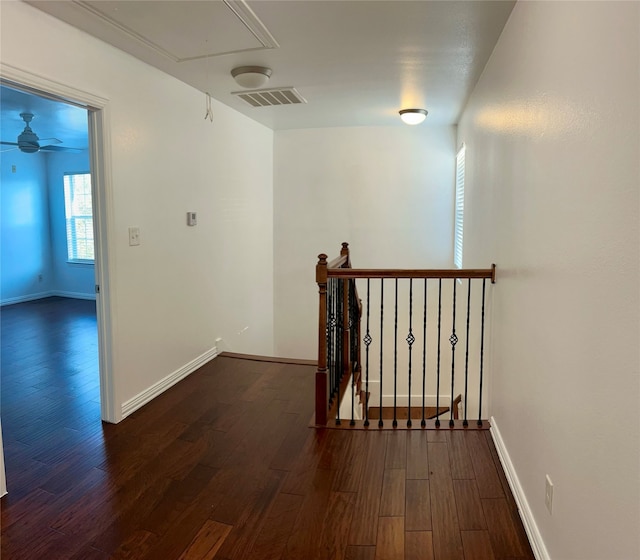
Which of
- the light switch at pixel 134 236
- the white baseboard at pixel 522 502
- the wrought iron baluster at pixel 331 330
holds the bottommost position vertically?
the white baseboard at pixel 522 502

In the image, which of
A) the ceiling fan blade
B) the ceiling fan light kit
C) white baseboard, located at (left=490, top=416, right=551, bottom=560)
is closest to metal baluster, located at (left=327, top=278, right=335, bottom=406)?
white baseboard, located at (left=490, top=416, right=551, bottom=560)

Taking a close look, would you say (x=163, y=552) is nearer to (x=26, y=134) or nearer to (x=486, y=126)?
(x=486, y=126)

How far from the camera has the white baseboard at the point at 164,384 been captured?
3173 mm

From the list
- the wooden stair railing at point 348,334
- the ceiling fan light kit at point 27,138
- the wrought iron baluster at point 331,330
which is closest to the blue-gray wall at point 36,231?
the ceiling fan light kit at point 27,138

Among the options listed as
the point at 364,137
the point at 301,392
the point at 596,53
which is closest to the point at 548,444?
the point at 596,53

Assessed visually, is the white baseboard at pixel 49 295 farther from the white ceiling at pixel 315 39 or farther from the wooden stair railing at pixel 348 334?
the wooden stair railing at pixel 348 334

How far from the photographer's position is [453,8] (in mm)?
2381

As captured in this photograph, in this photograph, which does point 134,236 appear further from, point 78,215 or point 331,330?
point 78,215

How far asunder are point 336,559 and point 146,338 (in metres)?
2.11

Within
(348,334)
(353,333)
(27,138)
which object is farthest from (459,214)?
(27,138)

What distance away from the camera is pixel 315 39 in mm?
2766

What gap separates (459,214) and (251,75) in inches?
106

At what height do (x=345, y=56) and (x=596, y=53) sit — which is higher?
(x=345, y=56)

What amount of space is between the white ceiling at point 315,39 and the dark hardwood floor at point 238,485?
2.36 m
